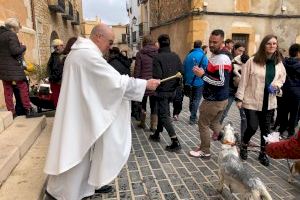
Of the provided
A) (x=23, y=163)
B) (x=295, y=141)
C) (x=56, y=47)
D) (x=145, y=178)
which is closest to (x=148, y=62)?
(x=56, y=47)

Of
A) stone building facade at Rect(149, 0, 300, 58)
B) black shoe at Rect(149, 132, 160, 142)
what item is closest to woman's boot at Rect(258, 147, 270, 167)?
black shoe at Rect(149, 132, 160, 142)

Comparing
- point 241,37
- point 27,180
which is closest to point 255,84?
point 27,180

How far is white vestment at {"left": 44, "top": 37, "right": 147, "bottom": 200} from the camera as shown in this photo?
3.14 m

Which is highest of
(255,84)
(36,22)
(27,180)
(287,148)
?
(36,22)

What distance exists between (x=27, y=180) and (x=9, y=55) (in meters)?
2.70

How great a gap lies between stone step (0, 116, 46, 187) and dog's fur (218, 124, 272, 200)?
2.62 m

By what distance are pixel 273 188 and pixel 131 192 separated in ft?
6.11

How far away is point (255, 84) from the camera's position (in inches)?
179

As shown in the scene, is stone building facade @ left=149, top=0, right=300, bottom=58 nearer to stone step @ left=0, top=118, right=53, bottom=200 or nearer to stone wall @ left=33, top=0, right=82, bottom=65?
stone wall @ left=33, top=0, right=82, bottom=65

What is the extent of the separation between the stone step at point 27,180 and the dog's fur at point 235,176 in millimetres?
2174

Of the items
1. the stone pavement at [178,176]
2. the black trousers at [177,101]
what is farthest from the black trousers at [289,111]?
the black trousers at [177,101]

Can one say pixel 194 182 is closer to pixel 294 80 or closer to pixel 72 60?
pixel 72 60

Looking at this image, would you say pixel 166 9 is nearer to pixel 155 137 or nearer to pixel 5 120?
pixel 155 137

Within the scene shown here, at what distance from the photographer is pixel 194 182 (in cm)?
409
